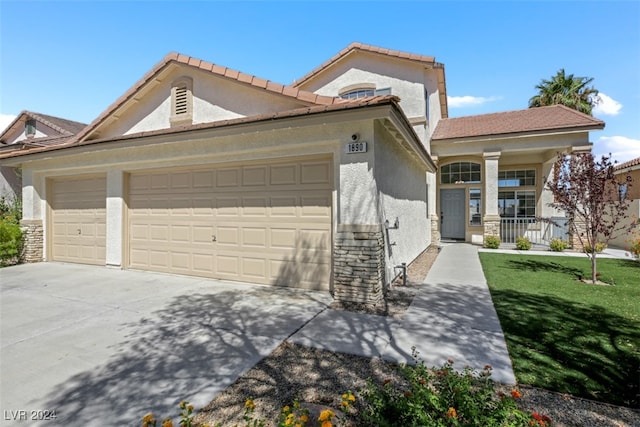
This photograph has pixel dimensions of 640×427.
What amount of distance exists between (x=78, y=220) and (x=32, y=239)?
187 cm

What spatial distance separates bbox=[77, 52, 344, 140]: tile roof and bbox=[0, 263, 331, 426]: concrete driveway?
13.0 feet

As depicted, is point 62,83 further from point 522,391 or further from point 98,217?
point 522,391

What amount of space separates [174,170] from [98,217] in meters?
3.39

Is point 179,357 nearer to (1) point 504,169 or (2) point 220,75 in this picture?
(2) point 220,75

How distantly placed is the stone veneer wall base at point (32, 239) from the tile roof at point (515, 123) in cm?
1593

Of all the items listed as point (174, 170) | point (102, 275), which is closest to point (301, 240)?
point (174, 170)

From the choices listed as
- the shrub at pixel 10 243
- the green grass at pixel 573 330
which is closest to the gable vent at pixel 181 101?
the shrub at pixel 10 243

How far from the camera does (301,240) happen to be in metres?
6.64

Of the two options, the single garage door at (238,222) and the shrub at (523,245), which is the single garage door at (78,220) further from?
the shrub at (523,245)

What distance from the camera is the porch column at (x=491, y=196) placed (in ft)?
45.1

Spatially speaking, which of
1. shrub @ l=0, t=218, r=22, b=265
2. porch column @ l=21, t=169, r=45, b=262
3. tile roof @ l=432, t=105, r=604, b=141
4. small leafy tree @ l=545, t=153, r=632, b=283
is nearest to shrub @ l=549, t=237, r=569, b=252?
tile roof @ l=432, t=105, r=604, b=141

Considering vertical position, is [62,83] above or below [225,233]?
above

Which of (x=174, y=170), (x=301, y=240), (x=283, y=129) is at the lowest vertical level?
(x=301, y=240)

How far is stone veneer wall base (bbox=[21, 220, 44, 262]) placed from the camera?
10.0 m
